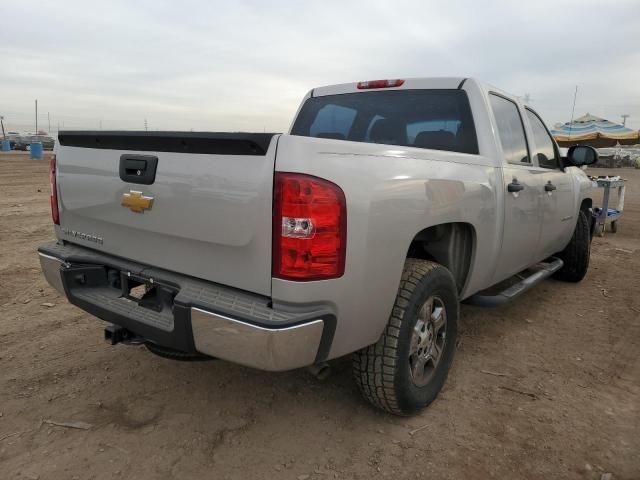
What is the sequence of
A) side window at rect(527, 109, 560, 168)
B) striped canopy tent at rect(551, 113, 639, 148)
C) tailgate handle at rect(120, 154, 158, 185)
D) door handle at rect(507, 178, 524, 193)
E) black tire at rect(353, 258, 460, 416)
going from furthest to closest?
striped canopy tent at rect(551, 113, 639, 148)
side window at rect(527, 109, 560, 168)
door handle at rect(507, 178, 524, 193)
black tire at rect(353, 258, 460, 416)
tailgate handle at rect(120, 154, 158, 185)

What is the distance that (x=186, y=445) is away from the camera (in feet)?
7.81

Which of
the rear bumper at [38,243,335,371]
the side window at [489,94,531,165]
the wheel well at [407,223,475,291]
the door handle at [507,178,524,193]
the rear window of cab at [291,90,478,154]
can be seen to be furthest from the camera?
the side window at [489,94,531,165]

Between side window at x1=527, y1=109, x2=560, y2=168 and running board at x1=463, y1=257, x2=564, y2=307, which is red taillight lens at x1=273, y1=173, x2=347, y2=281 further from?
side window at x1=527, y1=109, x2=560, y2=168

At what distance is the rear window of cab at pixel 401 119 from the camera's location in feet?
11.1

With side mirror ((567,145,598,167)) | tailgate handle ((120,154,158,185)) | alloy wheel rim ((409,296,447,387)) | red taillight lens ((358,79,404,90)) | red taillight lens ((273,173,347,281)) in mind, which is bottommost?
alloy wheel rim ((409,296,447,387))

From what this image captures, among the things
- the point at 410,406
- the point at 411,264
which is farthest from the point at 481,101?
the point at 410,406

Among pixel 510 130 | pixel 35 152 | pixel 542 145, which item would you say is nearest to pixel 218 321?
pixel 510 130

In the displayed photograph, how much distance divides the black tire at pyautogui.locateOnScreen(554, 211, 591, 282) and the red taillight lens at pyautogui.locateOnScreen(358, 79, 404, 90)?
2902mm

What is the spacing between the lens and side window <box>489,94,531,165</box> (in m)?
3.51

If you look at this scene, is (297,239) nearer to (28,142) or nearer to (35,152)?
(35,152)

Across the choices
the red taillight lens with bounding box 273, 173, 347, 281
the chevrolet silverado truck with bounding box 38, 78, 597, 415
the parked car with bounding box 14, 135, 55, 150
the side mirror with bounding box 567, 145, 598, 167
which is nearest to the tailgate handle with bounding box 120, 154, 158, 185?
the chevrolet silverado truck with bounding box 38, 78, 597, 415

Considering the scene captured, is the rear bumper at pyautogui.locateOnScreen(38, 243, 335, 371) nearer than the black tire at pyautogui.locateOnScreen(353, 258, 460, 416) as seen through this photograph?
Yes

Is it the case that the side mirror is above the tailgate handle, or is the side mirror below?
above

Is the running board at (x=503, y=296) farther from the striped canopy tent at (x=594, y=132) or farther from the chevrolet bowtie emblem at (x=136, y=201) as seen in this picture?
the striped canopy tent at (x=594, y=132)
